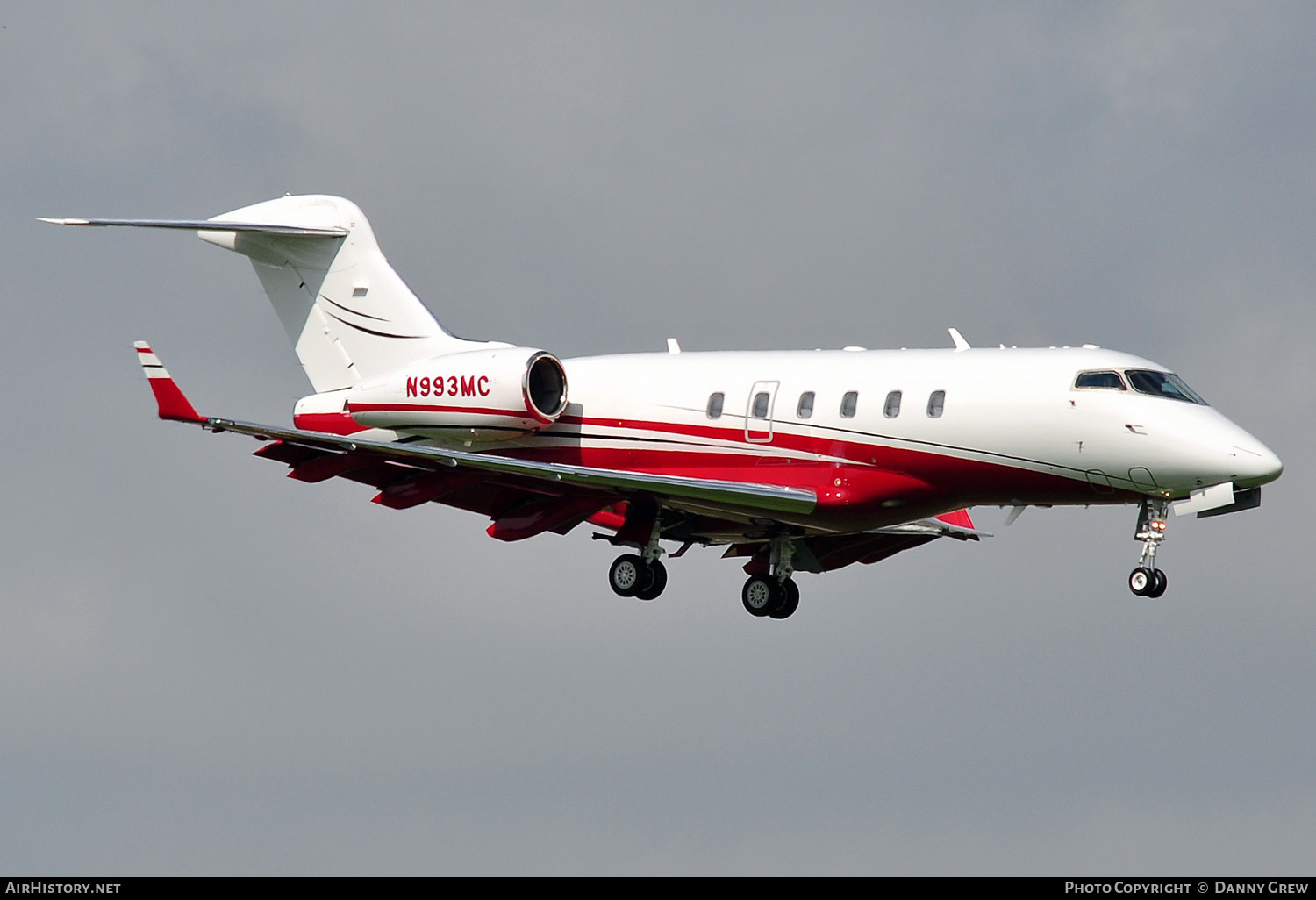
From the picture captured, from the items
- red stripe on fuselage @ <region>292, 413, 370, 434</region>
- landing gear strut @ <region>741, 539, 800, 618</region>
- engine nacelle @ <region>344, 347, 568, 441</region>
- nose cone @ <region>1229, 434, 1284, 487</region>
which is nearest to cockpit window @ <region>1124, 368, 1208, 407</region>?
nose cone @ <region>1229, 434, 1284, 487</region>

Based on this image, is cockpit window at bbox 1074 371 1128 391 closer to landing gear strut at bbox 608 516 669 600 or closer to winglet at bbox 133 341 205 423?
landing gear strut at bbox 608 516 669 600

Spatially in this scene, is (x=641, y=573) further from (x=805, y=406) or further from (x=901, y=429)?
(x=901, y=429)

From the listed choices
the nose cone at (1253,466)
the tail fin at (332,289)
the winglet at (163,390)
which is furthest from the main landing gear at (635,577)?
the nose cone at (1253,466)

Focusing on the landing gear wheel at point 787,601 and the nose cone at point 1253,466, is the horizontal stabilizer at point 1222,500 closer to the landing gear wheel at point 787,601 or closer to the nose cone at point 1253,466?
the nose cone at point 1253,466

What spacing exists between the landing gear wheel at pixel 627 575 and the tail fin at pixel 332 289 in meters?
5.12

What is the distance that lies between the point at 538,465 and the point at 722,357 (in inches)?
149

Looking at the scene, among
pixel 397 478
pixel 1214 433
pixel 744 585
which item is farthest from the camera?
pixel 744 585

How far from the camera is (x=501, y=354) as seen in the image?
33.2 m

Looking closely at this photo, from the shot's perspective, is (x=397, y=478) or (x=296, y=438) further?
(x=397, y=478)

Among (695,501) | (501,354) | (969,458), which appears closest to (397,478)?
(501,354)

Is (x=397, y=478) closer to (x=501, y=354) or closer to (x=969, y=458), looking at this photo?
(x=501, y=354)

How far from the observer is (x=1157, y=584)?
2820 centimetres

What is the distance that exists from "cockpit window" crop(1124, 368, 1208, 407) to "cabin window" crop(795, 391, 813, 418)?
4.83 m

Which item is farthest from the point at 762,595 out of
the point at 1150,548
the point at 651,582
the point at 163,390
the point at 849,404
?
the point at 163,390
